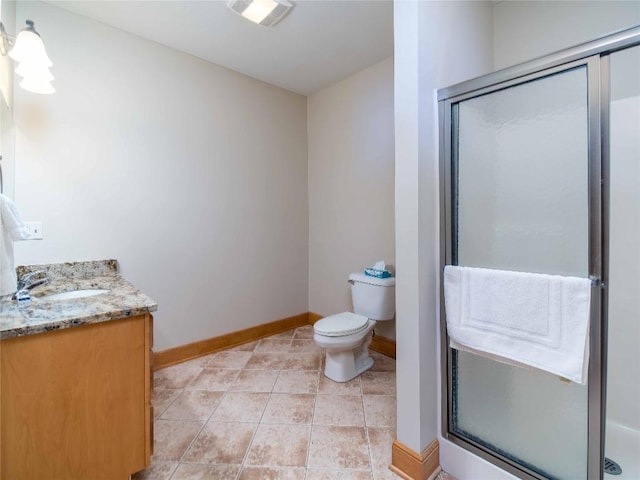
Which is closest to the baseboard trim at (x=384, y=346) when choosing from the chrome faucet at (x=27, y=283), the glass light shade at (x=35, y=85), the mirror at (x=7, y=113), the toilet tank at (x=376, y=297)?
the toilet tank at (x=376, y=297)

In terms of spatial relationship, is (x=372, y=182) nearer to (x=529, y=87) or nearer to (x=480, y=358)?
(x=529, y=87)

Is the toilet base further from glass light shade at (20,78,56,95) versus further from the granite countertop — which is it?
glass light shade at (20,78,56,95)

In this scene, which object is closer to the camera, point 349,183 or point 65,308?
point 65,308

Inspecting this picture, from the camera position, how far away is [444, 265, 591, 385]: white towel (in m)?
1.01

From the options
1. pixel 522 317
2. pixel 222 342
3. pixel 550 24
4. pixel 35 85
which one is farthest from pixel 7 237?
pixel 550 24

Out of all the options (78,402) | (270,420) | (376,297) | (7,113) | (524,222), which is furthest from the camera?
(376,297)

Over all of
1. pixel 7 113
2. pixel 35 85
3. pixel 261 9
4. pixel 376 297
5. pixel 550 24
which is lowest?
pixel 376 297

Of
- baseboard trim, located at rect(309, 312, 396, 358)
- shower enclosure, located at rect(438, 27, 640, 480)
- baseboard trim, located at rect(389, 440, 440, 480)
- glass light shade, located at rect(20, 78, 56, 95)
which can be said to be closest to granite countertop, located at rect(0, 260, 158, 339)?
glass light shade, located at rect(20, 78, 56, 95)

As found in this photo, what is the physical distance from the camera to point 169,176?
2.31 m

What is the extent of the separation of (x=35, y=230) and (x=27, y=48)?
0.99 metres

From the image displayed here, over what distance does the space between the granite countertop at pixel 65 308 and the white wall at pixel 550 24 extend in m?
2.34

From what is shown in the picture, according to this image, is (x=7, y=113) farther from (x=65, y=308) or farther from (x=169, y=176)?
(x=65, y=308)

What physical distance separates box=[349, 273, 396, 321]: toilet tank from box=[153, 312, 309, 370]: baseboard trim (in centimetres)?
100

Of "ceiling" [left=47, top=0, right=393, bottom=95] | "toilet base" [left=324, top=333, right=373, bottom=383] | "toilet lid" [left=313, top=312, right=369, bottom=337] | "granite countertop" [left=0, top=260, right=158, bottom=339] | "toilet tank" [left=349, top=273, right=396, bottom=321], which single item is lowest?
"toilet base" [left=324, top=333, right=373, bottom=383]
